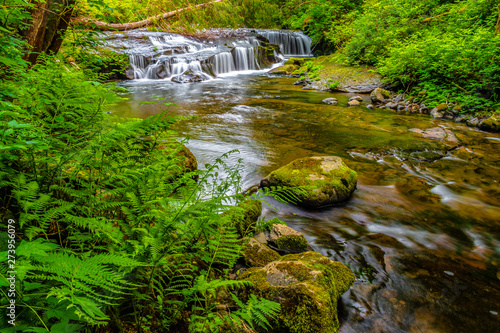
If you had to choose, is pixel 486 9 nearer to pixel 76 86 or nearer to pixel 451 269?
pixel 451 269

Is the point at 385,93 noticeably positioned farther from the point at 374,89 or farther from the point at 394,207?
the point at 394,207

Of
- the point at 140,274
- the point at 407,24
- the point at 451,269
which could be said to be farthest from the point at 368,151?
the point at 407,24

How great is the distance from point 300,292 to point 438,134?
8114mm

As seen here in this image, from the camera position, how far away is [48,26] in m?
3.42

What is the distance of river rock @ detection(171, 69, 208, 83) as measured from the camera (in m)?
17.1

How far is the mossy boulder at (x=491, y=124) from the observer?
8305 mm

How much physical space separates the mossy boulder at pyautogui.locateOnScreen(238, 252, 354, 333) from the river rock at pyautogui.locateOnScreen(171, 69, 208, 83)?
54.5 feet

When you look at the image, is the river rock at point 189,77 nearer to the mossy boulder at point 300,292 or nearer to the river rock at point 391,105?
the river rock at point 391,105

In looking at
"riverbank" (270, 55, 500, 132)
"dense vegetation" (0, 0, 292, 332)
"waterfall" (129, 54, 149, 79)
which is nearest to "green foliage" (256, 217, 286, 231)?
"dense vegetation" (0, 0, 292, 332)

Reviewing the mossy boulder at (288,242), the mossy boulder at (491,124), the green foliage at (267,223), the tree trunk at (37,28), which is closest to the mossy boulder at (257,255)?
the green foliage at (267,223)

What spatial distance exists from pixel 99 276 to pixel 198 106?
35.6ft

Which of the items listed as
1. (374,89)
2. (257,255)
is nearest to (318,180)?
(257,255)

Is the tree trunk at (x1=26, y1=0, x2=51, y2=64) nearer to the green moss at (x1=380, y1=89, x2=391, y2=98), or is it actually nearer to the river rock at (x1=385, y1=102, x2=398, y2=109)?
the river rock at (x1=385, y1=102, x2=398, y2=109)

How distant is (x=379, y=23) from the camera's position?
53.2 feet
